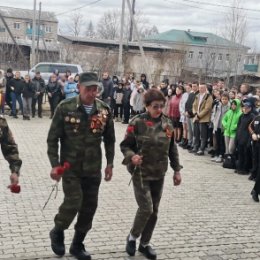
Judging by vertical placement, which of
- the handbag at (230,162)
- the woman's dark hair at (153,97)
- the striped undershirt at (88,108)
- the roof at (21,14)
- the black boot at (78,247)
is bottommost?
the handbag at (230,162)

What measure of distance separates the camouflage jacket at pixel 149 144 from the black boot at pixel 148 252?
0.82 metres

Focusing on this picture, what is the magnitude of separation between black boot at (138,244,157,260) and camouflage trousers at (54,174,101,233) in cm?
71

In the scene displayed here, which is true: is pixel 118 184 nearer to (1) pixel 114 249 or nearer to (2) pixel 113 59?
(1) pixel 114 249

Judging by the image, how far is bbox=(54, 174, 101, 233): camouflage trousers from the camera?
465 centimetres

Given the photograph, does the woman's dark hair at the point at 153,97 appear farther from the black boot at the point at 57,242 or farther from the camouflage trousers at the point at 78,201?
the black boot at the point at 57,242

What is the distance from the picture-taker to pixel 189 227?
622 cm

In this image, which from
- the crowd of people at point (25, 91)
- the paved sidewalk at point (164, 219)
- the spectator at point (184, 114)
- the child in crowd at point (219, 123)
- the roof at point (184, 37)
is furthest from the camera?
the roof at point (184, 37)

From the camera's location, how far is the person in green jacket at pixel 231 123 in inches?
420

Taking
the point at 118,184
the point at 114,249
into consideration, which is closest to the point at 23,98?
the point at 118,184

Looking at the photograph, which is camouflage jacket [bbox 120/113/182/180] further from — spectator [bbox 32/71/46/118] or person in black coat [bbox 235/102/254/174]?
A: spectator [bbox 32/71/46/118]

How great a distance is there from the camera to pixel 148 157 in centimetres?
497

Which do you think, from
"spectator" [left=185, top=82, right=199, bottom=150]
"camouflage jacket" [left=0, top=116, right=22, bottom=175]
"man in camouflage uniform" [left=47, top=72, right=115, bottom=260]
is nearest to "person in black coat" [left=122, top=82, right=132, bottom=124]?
"spectator" [left=185, top=82, right=199, bottom=150]

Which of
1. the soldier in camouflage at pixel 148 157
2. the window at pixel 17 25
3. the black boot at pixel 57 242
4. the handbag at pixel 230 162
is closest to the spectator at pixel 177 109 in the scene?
the handbag at pixel 230 162

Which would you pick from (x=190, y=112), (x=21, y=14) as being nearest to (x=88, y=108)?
(x=190, y=112)
